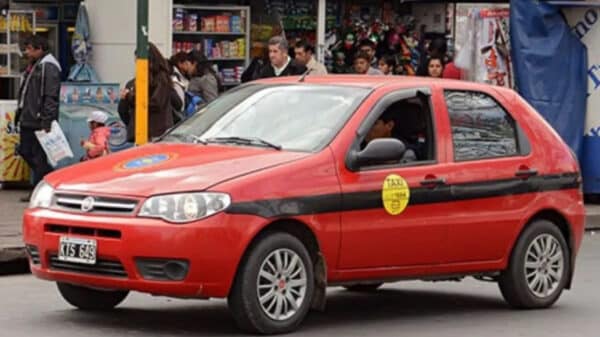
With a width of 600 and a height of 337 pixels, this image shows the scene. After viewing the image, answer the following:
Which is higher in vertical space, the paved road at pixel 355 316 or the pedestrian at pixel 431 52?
the pedestrian at pixel 431 52

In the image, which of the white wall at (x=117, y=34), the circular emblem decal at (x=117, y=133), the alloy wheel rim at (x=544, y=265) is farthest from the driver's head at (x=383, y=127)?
the white wall at (x=117, y=34)

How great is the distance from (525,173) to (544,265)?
69cm

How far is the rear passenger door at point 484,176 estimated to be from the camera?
1073 centimetres

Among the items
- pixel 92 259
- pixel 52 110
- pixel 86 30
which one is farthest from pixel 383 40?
pixel 92 259

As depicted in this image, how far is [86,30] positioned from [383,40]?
4.39 metres

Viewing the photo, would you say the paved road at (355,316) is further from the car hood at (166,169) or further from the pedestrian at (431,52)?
the pedestrian at (431,52)

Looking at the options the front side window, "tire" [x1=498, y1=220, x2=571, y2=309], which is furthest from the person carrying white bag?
"tire" [x1=498, y1=220, x2=571, y2=309]

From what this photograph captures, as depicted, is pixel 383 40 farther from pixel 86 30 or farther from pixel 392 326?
pixel 392 326

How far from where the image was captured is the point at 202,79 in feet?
59.5

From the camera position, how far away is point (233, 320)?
34.2 feet

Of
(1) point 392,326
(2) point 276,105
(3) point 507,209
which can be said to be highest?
(2) point 276,105

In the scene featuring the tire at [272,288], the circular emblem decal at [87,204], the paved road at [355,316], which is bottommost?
the paved road at [355,316]

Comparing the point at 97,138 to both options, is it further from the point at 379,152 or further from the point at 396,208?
the point at 379,152

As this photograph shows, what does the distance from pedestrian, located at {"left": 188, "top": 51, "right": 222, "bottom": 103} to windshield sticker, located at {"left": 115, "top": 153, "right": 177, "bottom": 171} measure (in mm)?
7797
